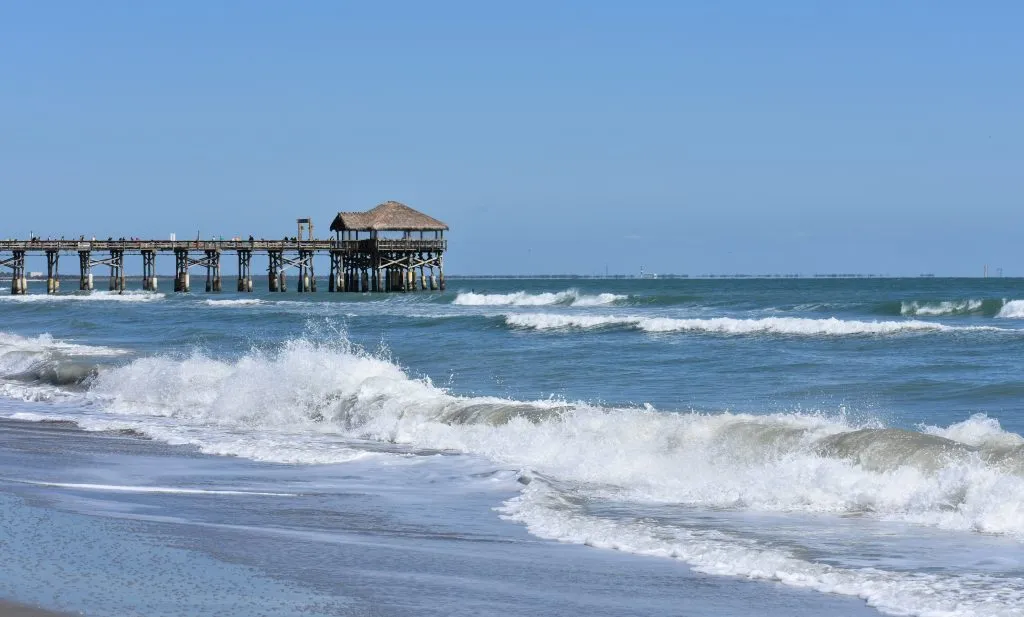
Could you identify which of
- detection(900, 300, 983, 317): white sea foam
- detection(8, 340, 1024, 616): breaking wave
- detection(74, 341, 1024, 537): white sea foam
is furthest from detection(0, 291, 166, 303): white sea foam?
detection(8, 340, 1024, 616): breaking wave

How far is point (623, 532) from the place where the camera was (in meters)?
7.42

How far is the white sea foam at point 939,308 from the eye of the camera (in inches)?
1631

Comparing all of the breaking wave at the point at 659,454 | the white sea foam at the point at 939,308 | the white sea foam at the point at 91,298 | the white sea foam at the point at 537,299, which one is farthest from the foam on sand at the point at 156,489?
the white sea foam at the point at 91,298

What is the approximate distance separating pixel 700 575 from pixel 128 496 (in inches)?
171

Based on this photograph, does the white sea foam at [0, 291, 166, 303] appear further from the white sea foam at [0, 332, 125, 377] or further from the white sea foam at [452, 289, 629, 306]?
the white sea foam at [0, 332, 125, 377]

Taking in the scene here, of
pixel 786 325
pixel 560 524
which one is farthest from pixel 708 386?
pixel 786 325

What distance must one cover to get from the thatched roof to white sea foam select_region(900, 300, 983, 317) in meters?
25.0

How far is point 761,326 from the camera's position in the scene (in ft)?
95.6

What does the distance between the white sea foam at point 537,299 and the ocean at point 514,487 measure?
3502cm

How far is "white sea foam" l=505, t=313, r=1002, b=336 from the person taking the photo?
90.4 feet

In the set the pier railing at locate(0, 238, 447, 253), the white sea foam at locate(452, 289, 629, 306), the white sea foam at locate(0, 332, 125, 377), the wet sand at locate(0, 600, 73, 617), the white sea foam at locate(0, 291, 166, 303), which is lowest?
the wet sand at locate(0, 600, 73, 617)

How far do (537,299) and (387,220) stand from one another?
8873 mm

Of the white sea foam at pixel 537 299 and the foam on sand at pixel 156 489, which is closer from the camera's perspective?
the foam on sand at pixel 156 489

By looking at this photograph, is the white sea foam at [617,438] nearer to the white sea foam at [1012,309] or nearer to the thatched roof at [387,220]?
the white sea foam at [1012,309]
